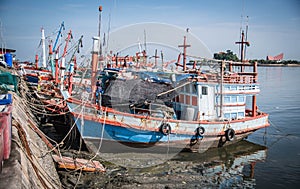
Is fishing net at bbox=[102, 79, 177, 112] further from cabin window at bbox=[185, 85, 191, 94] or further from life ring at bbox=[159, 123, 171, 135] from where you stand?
life ring at bbox=[159, 123, 171, 135]

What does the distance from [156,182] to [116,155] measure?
9.80ft

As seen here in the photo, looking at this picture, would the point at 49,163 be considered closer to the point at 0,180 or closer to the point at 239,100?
the point at 0,180

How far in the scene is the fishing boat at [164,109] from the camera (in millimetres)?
10734

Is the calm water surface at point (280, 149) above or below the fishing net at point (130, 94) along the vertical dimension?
below

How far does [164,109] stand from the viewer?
12.1 metres

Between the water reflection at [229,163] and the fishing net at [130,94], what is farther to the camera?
the fishing net at [130,94]

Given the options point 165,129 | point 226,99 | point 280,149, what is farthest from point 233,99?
point 165,129

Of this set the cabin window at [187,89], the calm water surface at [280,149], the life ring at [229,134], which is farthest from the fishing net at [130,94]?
the calm water surface at [280,149]

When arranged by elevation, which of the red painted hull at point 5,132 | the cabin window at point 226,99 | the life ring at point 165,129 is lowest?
the life ring at point 165,129

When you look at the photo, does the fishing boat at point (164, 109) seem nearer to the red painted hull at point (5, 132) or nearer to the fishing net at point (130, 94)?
the fishing net at point (130, 94)

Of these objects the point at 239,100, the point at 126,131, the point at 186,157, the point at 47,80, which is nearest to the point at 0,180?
the point at 126,131

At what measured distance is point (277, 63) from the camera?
106812mm

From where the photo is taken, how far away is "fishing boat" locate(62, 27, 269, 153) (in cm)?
1073

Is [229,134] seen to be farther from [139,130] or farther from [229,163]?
[139,130]
